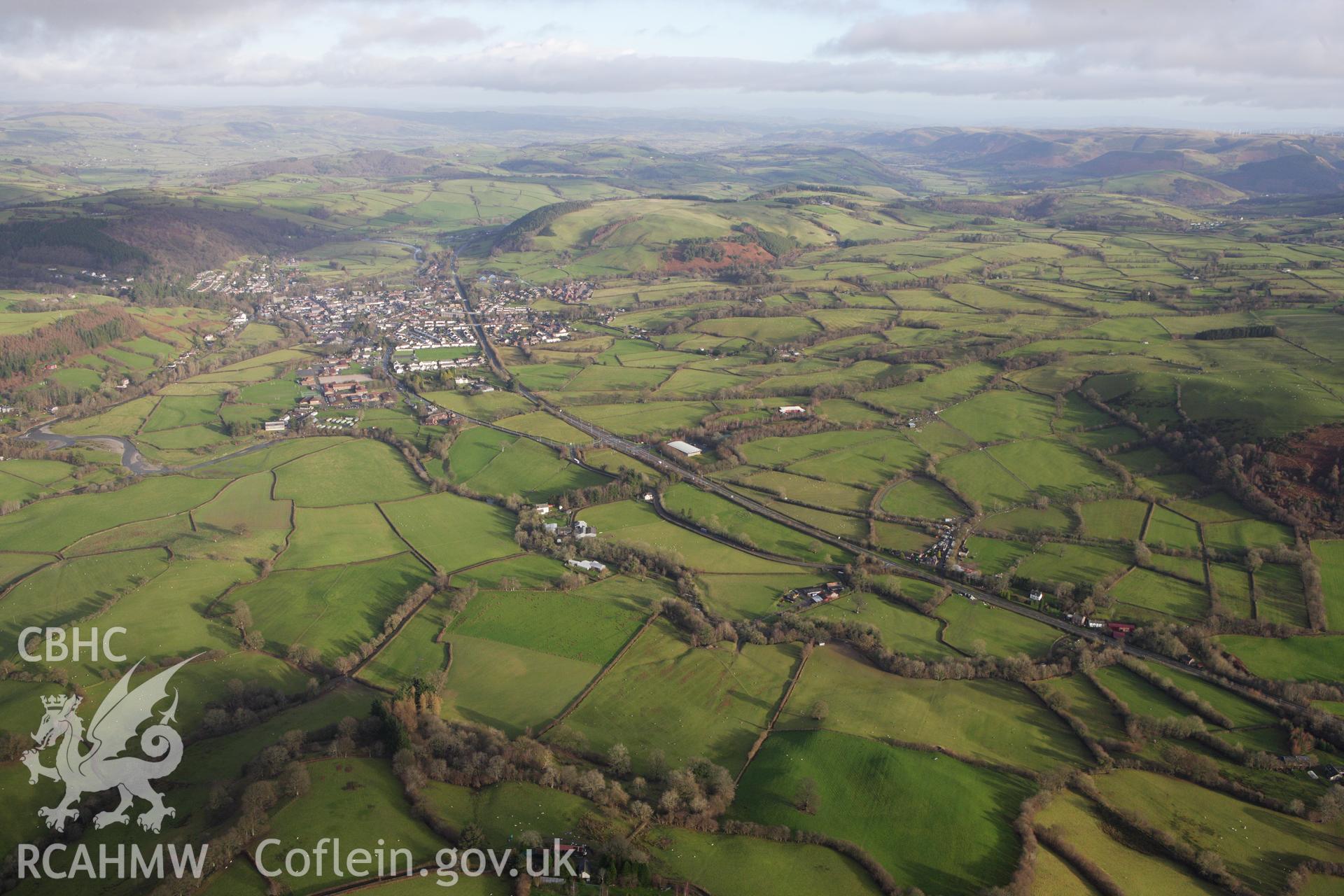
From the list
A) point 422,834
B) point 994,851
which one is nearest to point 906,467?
point 994,851

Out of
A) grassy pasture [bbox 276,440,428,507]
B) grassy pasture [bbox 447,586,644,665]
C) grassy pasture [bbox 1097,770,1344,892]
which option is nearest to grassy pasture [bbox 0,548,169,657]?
grassy pasture [bbox 276,440,428,507]

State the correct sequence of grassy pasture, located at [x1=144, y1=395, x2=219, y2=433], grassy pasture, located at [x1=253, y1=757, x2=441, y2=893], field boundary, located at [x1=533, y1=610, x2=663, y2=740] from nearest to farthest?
grassy pasture, located at [x1=253, y1=757, x2=441, y2=893] → field boundary, located at [x1=533, y1=610, x2=663, y2=740] → grassy pasture, located at [x1=144, y1=395, x2=219, y2=433]

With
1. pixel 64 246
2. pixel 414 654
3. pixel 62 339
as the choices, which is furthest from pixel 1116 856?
pixel 64 246

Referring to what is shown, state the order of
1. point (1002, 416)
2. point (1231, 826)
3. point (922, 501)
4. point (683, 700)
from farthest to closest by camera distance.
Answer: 1. point (1002, 416)
2. point (922, 501)
3. point (683, 700)
4. point (1231, 826)

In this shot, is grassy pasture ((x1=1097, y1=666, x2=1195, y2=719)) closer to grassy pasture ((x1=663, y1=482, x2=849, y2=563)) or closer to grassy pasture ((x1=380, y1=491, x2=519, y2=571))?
grassy pasture ((x1=663, y1=482, x2=849, y2=563))

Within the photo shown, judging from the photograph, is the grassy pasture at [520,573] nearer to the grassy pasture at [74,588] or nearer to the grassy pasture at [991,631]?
the grassy pasture at [74,588]

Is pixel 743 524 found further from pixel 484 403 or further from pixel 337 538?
pixel 484 403

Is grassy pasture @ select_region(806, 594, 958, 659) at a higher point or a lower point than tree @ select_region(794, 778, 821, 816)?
higher
